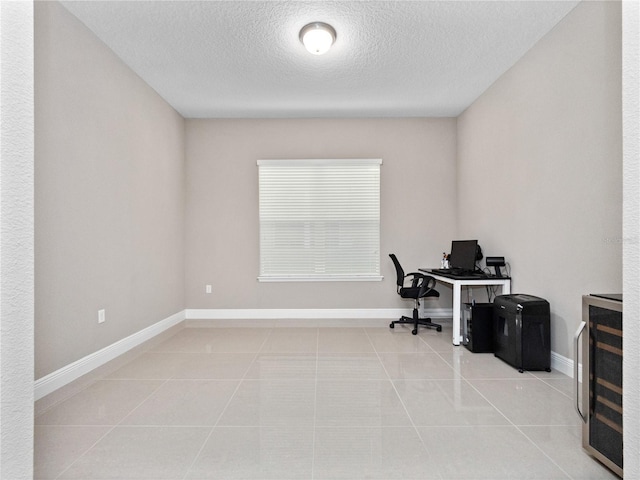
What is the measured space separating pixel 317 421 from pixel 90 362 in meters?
2.14

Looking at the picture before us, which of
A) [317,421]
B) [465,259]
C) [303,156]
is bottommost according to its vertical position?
[317,421]

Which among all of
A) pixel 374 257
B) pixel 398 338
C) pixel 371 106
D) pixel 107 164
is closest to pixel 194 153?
pixel 107 164

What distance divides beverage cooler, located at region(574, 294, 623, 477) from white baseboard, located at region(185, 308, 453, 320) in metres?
3.51

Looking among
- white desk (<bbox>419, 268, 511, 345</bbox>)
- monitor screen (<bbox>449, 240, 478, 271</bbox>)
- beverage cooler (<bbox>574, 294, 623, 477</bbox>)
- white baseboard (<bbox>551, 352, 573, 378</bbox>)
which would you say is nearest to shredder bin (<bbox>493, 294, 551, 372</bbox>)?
white baseboard (<bbox>551, 352, 573, 378</bbox>)

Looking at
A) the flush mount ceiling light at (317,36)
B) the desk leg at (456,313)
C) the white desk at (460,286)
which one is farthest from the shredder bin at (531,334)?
the flush mount ceiling light at (317,36)

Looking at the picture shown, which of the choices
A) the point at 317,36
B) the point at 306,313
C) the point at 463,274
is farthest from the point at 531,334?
the point at 317,36

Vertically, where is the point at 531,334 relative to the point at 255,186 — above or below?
below

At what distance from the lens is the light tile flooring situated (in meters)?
1.86

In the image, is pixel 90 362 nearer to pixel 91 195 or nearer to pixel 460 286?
pixel 91 195

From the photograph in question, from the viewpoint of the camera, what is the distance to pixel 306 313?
544cm

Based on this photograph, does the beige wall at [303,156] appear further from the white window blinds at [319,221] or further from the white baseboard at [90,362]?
the white baseboard at [90,362]

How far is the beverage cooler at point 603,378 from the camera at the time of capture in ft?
5.58

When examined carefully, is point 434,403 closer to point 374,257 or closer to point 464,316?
point 464,316

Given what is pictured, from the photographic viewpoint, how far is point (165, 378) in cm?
315
